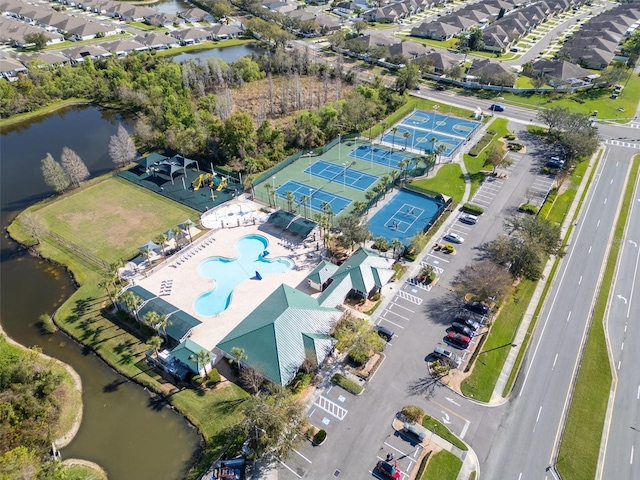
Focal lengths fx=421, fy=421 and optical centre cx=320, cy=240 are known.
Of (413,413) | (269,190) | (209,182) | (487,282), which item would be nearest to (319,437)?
(413,413)

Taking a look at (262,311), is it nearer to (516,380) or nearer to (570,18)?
(516,380)

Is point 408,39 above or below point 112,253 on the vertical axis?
above

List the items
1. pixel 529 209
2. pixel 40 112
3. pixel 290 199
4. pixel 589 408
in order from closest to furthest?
pixel 589 408, pixel 290 199, pixel 529 209, pixel 40 112

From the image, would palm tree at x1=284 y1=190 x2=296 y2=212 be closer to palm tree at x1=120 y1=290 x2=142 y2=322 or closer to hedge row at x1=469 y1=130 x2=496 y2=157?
palm tree at x1=120 y1=290 x2=142 y2=322

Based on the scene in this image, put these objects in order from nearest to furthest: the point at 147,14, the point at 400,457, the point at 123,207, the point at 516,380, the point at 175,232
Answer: the point at 400,457, the point at 516,380, the point at 175,232, the point at 123,207, the point at 147,14

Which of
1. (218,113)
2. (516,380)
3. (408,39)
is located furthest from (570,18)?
(516,380)

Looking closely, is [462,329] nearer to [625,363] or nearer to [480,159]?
[625,363]

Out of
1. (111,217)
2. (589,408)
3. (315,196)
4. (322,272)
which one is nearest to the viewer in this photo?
(589,408)
